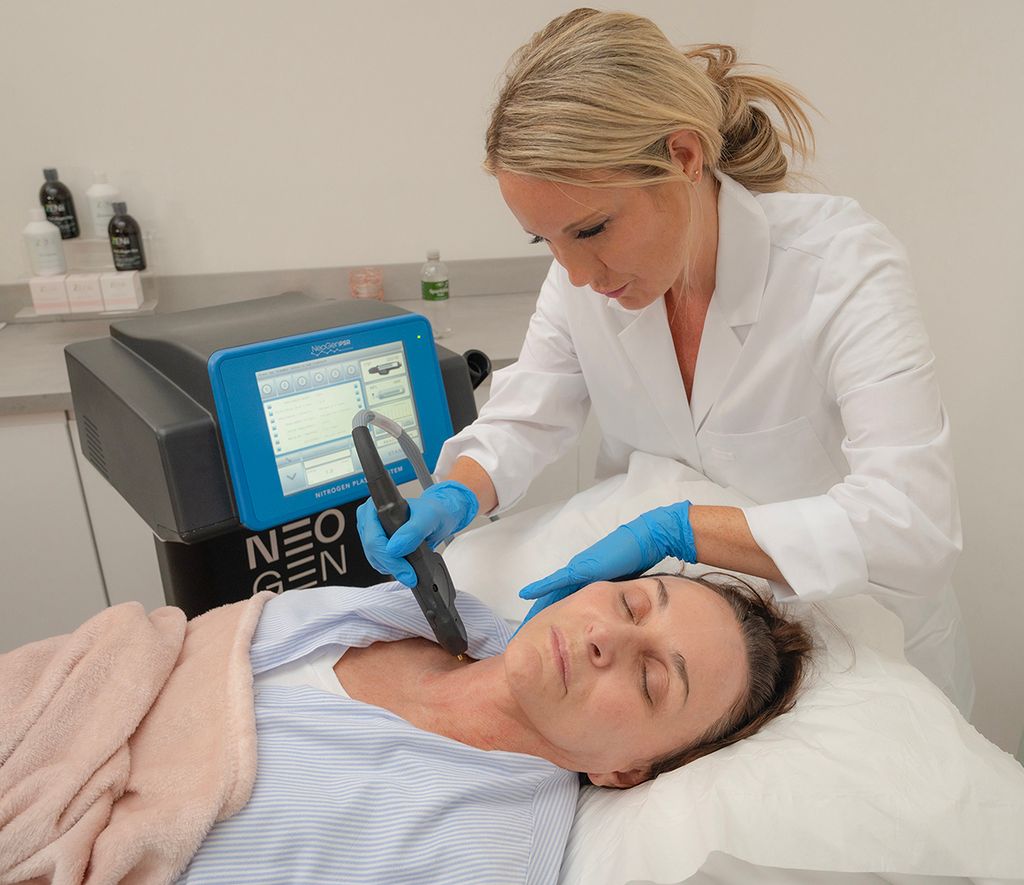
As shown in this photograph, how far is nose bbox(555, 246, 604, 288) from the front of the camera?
1113 millimetres

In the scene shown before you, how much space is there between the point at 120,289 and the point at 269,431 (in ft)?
3.82

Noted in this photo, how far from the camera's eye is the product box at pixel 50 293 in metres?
2.11

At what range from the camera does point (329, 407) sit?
1.28 m

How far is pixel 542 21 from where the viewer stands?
2252 millimetres

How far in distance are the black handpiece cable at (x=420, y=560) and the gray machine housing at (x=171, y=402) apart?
21cm

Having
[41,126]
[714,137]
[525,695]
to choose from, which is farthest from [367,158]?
[525,695]

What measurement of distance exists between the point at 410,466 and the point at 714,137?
65cm

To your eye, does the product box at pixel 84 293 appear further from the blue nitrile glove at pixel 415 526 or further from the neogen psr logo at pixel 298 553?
the blue nitrile glove at pixel 415 526

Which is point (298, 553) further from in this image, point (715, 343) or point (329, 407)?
point (715, 343)

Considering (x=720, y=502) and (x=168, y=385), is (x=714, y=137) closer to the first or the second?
(x=720, y=502)

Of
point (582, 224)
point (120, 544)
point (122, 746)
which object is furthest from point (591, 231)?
point (120, 544)

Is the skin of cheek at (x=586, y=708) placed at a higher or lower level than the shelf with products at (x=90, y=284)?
lower

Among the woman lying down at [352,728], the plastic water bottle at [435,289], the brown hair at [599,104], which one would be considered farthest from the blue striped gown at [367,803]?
the plastic water bottle at [435,289]

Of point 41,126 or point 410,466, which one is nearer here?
point 410,466
